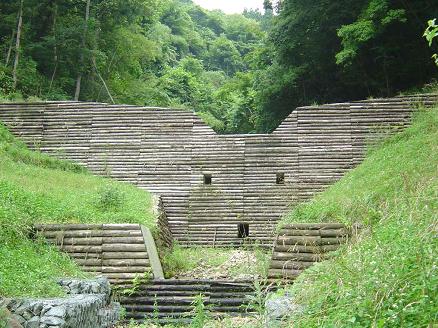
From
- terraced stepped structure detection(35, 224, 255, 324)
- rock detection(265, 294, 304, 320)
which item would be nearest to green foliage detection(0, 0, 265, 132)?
terraced stepped structure detection(35, 224, 255, 324)

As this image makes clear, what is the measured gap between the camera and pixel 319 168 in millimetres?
15023

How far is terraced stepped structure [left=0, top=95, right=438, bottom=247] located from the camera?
575 inches

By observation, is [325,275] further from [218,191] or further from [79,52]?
[79,52]

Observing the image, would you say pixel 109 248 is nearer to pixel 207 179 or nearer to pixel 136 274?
pixel 136 274

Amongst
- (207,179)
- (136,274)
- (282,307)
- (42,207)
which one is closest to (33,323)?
(282,307)

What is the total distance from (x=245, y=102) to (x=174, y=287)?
2075 centimetres

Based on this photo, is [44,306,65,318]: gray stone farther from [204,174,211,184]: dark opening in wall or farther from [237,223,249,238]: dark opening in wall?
[204,174,211,184]: dark opening in wall

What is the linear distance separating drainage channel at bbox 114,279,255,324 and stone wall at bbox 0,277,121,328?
2.15 feet

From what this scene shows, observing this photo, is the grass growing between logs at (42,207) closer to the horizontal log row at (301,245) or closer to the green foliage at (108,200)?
the green foliage at (108,200)

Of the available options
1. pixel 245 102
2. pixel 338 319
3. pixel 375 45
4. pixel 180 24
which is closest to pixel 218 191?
pixel 375 45

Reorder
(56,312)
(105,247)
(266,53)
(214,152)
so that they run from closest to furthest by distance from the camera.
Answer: (56,312) < (105,247) < (214,152) < (266,53)

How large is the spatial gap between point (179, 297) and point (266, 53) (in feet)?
54.7

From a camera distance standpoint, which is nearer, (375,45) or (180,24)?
(375,45)

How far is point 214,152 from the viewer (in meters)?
15.9
